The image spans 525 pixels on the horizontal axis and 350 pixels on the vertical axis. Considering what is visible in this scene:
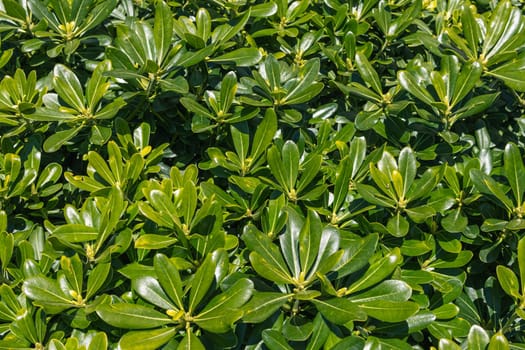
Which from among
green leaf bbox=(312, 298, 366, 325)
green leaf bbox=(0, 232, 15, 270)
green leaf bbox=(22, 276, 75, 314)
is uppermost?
green leaf bbox=(312, 298, 366, 325)

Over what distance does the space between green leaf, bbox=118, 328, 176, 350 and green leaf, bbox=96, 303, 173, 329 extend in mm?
25

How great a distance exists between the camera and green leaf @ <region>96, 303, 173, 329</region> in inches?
56.9

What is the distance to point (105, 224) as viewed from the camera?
1.65m

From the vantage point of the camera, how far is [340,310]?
146 cm

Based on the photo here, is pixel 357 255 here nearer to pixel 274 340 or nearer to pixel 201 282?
pixel 274 340

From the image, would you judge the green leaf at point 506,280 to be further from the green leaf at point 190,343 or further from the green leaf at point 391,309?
the green leaf at point 190,343

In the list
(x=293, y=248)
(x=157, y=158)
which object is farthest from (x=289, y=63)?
(x=293, y=248)

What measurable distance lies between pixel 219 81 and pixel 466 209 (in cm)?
117

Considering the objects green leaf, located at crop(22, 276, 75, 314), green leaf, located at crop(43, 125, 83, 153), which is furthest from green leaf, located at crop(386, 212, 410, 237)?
green leaf, located at crop(43, 125, 83, 153)

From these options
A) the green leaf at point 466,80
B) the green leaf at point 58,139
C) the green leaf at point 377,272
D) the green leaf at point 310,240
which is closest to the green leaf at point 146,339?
the green leaf at point 310,240

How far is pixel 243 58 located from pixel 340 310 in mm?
1213

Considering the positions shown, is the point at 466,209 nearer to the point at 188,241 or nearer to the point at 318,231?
the point at 318,231

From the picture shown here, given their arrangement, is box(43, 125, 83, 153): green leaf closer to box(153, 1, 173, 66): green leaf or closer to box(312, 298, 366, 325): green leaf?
box(153, 1, 173, 66): green leaf

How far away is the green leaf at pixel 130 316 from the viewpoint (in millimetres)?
1446
